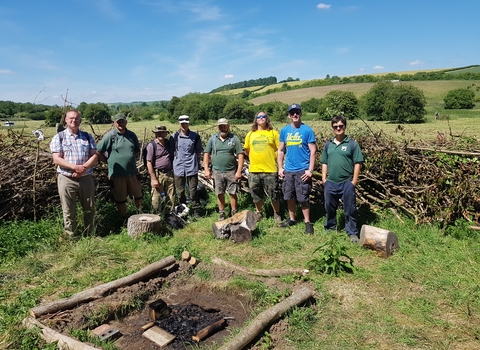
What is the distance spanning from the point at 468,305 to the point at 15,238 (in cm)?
612

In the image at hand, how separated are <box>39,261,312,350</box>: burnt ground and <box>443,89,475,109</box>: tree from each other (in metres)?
43.2

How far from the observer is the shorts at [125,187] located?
6.11 metres

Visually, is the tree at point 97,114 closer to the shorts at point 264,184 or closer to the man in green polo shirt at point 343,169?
the shorts at point 264,184

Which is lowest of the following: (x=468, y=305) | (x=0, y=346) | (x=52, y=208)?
(x=468, y=305)

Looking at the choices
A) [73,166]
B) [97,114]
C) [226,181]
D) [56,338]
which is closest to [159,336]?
[56,338]

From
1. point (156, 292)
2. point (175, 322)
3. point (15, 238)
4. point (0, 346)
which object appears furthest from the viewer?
point (15, 238)

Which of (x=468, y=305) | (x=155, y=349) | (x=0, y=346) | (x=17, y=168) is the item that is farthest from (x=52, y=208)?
(x=468, y=305)

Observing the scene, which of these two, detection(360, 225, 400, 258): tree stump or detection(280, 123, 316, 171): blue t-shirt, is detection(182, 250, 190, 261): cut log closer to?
detection(280, 123, 316, 171): blue t-shirt

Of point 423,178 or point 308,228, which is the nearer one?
point 308,228

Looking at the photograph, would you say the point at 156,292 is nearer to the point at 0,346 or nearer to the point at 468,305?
the point at 0,346

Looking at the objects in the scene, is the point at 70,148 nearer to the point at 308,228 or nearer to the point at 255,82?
the point at 308,228

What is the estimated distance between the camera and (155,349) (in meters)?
3.13

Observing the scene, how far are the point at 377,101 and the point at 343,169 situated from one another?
32.7m

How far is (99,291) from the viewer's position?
3.84m
